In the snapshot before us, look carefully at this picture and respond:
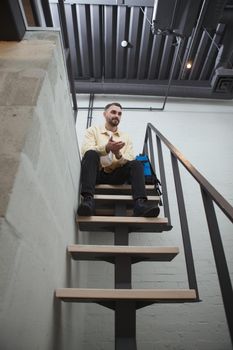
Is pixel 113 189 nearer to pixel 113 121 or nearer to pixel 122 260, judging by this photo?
pixel 113 121

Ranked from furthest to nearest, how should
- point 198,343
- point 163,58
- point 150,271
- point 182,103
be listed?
1. point 182,103
2. point 163,58
3. point 150,271
4. point 198,343

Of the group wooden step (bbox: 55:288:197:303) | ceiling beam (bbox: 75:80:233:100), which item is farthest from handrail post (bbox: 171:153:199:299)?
ceiling beam (bbox: 75:80:233:100)

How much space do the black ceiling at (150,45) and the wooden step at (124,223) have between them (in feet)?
8.07

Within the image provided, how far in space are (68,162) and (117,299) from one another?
847 mm

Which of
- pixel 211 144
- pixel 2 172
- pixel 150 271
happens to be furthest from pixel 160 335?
pixel 211 144

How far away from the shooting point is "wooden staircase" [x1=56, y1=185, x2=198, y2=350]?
4.12ft

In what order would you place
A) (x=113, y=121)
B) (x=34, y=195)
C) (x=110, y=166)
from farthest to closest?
(x=113, y=121)
(x=110, y=166)
(x=34, y=195)

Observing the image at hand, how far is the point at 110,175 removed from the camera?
2258 millimetres

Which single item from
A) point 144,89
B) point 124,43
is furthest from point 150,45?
point 144,89

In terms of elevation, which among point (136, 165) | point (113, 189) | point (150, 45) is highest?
point (150, 45)

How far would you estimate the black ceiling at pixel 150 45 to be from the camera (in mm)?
Answer: 3092

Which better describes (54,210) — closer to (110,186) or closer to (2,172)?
(2,172)

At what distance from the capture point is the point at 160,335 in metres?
2.17

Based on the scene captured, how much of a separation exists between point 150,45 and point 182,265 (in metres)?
3.21
